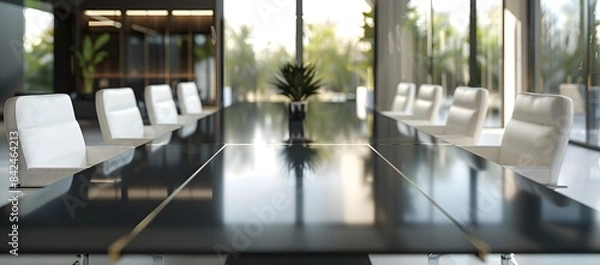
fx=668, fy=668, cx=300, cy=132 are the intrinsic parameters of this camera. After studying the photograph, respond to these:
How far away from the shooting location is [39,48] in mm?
12117

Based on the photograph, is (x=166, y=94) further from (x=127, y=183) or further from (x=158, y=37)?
(x=158, y=37)

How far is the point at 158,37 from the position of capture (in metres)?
12.6

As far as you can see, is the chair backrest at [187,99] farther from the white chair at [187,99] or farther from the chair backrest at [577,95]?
the chair backrest at [577,95]

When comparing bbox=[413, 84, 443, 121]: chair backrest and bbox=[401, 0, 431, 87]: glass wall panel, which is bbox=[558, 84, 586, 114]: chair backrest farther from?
bbox=[401, 0, 431, 87]: glass wall panel

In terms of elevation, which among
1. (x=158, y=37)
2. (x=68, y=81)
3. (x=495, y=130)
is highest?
(x=158, y=37)

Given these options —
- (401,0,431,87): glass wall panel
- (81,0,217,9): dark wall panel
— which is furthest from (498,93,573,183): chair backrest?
(81,0,217,9): dark wall panel

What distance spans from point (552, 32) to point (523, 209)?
295 inches

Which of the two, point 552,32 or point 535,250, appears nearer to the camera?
point 535,250

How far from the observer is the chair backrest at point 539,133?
8.17ft

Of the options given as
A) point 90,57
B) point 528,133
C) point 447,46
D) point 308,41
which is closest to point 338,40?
point 308,41

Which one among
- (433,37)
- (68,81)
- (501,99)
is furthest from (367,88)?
(68,81)

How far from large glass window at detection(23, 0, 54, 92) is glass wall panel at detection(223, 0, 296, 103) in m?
3.24

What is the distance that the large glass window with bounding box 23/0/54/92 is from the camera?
11.8m

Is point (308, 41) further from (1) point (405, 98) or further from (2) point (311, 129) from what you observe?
(2) point (311, 129)
